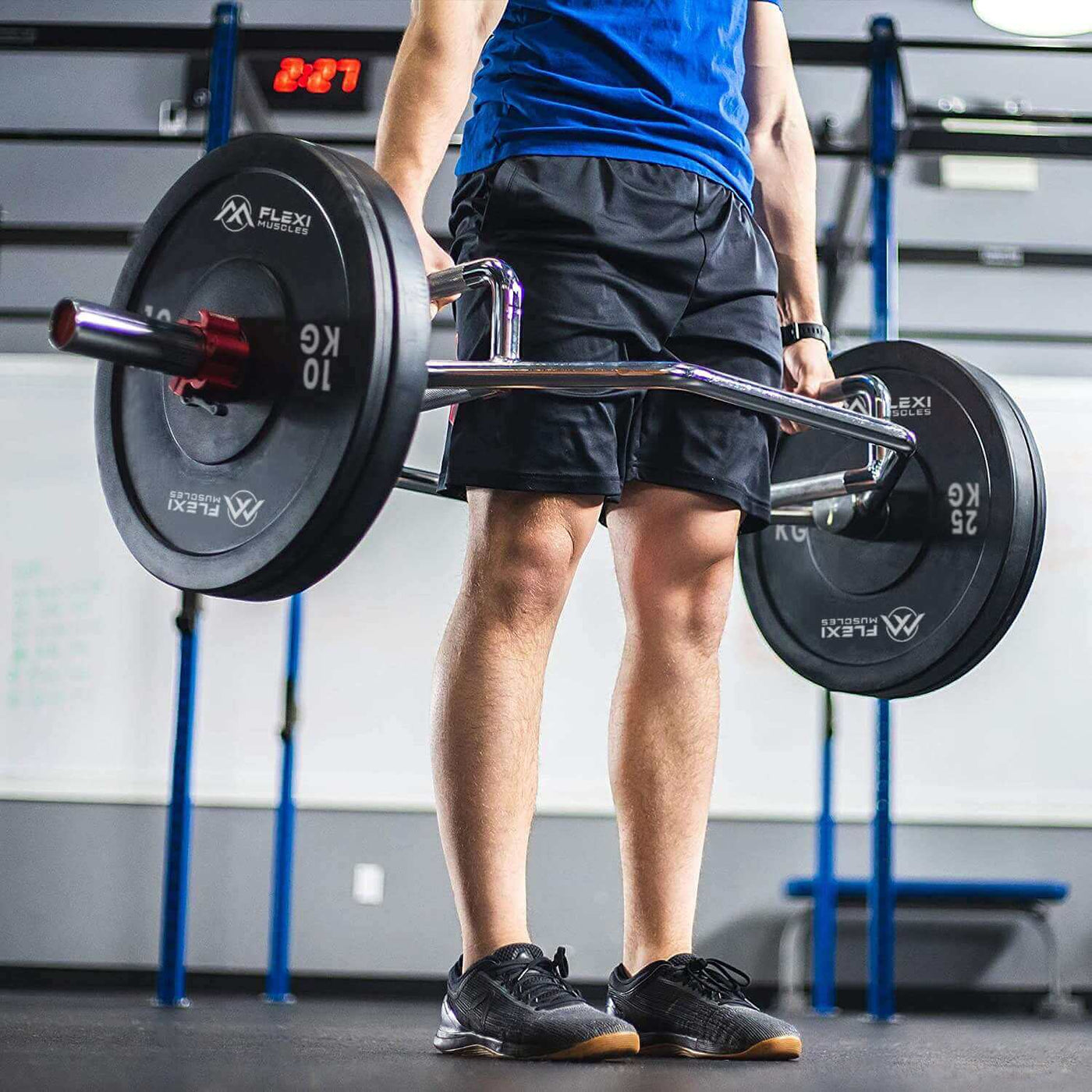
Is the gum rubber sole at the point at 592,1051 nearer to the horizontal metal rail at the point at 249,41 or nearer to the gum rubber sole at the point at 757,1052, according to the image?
the gum rubber sole at the point at 757,1052

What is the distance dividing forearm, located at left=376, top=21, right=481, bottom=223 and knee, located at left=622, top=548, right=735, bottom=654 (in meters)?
0.44

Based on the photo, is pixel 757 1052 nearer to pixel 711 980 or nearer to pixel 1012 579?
pixel 711 980

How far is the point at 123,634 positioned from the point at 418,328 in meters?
3.16

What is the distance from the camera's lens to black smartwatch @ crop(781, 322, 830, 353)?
163 cm

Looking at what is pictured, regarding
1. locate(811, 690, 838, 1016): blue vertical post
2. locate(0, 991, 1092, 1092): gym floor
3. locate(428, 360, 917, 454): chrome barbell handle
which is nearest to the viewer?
locate(0, 991, 1092, 1092): gym floor

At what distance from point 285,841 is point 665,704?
1862 mm

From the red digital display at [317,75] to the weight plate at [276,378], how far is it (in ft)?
4.66

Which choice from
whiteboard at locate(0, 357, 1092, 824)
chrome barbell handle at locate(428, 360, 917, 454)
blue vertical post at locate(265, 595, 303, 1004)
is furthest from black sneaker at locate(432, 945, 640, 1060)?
whiteboard at locate(0, 357, 1092, 824)

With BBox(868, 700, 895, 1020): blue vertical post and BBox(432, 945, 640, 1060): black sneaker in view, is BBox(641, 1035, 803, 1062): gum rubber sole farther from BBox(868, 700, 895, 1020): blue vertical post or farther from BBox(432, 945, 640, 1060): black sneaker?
BBox(868, 700, 895, 1020): blue vertical post

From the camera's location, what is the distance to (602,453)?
4.18ft

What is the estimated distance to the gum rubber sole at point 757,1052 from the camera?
1.24m

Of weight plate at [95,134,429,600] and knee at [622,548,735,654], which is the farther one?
knee at [622,548,735,654]

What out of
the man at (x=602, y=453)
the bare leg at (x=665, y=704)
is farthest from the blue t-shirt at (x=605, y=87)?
the bare leg at (x=665, y=704)

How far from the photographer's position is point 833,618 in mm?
1673
